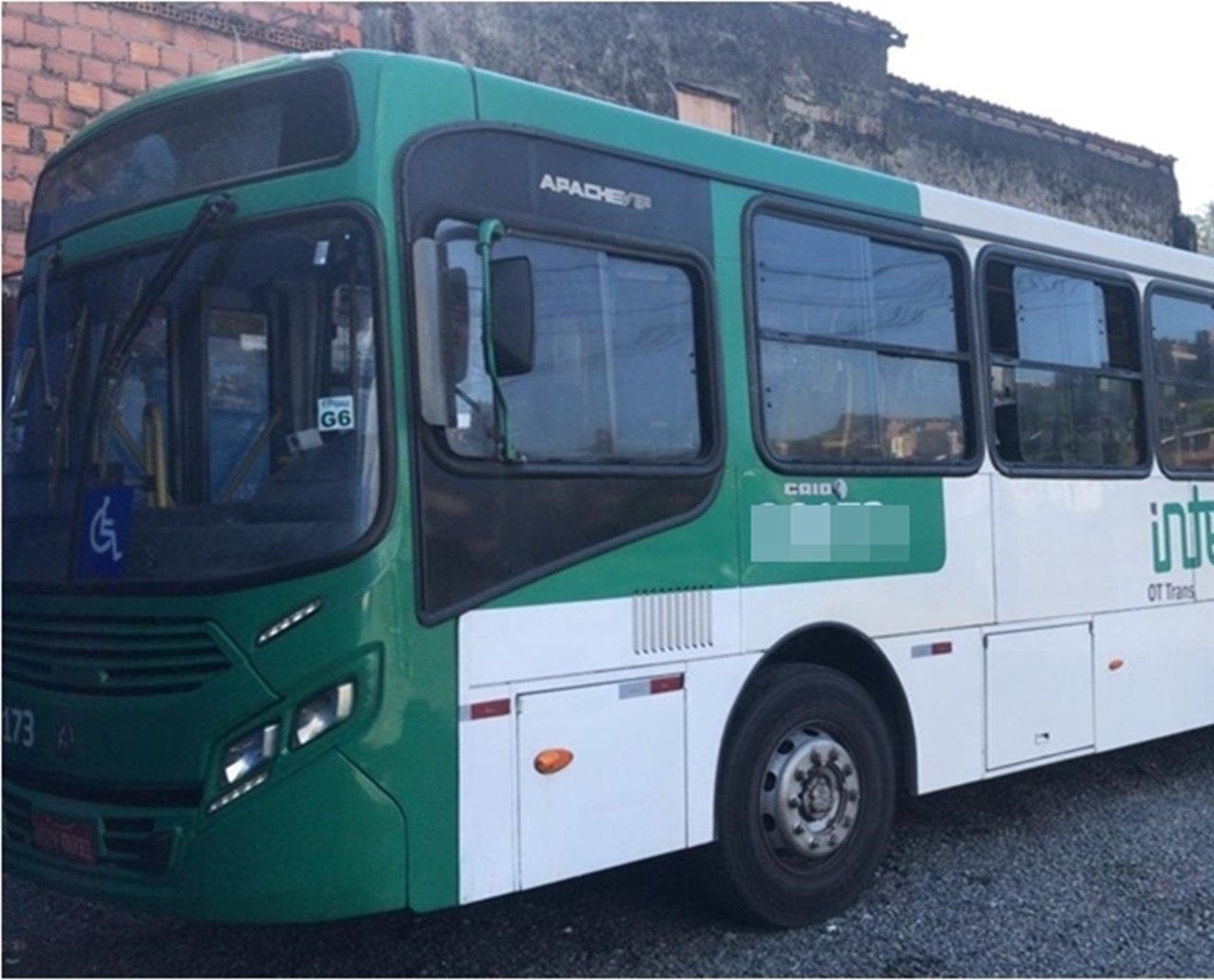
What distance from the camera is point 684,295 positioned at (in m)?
5.31

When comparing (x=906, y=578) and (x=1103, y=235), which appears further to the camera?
(x=1103, y=235)

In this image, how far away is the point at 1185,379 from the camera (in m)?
7.87

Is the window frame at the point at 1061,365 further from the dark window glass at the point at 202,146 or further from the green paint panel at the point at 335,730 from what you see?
the dark window glass at the point at 202,146

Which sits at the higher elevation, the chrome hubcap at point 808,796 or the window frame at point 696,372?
the window frame at point 696,372

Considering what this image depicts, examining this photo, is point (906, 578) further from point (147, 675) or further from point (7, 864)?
point (7, 864)

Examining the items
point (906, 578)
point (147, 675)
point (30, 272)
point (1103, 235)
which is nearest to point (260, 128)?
point (30, 272)

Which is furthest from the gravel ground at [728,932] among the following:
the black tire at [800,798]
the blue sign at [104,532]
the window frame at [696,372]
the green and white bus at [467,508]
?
the window frame at [696,372]

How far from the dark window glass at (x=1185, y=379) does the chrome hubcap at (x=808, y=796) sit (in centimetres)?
307

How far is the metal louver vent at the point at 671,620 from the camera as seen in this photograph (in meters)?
4.95

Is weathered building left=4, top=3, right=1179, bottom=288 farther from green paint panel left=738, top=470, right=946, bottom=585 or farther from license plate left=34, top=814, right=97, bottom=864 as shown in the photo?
green paint panel left=738, top=470, right=946, bottom=585

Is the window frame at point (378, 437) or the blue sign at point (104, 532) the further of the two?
the blue sign at point (104, 532)

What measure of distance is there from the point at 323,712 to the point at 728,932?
2063mm

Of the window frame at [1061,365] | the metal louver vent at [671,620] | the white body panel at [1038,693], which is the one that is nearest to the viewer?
the metal louver vent at [671,620]

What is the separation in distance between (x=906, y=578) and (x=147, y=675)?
3.10 m
